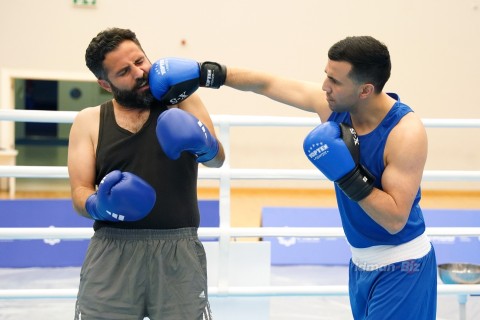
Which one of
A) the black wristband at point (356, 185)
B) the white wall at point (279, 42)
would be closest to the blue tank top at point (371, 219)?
the black wristband at point (356, 185)

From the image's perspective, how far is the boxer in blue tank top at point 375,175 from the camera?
83.4 inches

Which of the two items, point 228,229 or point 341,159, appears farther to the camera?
point 228,229

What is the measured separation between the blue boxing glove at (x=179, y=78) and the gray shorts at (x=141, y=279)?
45 centimetres

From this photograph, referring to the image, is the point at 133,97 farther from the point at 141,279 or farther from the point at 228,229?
the point at 228,229

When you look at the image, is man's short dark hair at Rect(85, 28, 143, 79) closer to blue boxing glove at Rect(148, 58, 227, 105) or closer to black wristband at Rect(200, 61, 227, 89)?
blue boxing glove at Rect(148, 58, 227, 105)

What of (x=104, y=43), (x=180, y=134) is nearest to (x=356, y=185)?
(x=180, y=134)

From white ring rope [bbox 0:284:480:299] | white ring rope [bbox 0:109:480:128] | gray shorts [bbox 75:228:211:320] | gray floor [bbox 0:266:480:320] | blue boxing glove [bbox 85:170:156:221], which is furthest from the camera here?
gray floor [bbox 0:266:480:320]

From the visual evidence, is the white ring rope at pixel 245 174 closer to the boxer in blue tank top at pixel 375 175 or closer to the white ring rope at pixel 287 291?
the white ring rope at pixel 287 291

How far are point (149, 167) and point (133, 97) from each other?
0.83 feet

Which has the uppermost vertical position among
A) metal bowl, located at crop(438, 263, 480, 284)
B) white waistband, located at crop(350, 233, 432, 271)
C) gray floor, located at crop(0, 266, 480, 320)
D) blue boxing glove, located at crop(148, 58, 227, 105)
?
blue boxing glove, located at crop(148, 58, 227, 105)

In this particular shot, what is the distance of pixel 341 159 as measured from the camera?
2096 millimetres

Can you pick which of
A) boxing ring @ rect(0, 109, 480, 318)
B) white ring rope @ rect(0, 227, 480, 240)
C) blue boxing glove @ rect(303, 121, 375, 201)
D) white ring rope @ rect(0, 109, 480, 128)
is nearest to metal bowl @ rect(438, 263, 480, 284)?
boxing ring @ rect(0, 109, 480, 318)

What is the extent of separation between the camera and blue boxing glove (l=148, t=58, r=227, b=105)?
7.26ft

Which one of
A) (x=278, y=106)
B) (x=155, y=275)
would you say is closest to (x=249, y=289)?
(x=155, y=275)
